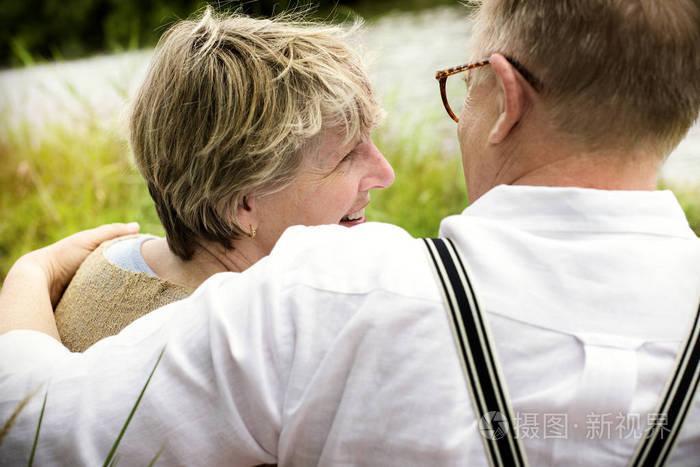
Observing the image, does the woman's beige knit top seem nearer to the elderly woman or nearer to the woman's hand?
the elderly woman

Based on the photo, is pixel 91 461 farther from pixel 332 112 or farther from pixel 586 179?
pixel 332 112

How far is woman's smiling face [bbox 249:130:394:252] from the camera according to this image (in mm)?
2268

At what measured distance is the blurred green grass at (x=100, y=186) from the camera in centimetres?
452

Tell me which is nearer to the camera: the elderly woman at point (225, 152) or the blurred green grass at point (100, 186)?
the elderly woman at point (225, 152)

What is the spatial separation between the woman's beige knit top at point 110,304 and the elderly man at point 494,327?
536 mm

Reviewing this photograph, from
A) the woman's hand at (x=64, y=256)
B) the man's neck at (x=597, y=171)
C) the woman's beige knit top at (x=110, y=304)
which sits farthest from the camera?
the woman's hand at (x=64, y=256)

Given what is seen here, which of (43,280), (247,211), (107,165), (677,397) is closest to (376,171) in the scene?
(247,211)

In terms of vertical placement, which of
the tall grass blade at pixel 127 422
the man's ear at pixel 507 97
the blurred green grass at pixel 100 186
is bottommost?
the blurred green grass at pixel 100 186

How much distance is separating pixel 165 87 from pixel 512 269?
47.1 inches

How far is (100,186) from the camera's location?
4805mm

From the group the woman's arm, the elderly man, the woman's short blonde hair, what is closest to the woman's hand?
the woman's arm

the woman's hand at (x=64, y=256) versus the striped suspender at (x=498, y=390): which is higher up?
the striped suspender at (x=498, y=390)

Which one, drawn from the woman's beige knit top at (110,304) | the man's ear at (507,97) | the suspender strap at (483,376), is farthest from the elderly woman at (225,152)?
the suspender strap at (483,376)

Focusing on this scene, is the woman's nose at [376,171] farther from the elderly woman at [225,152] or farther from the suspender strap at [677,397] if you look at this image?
the suspender strap at [677,397]
